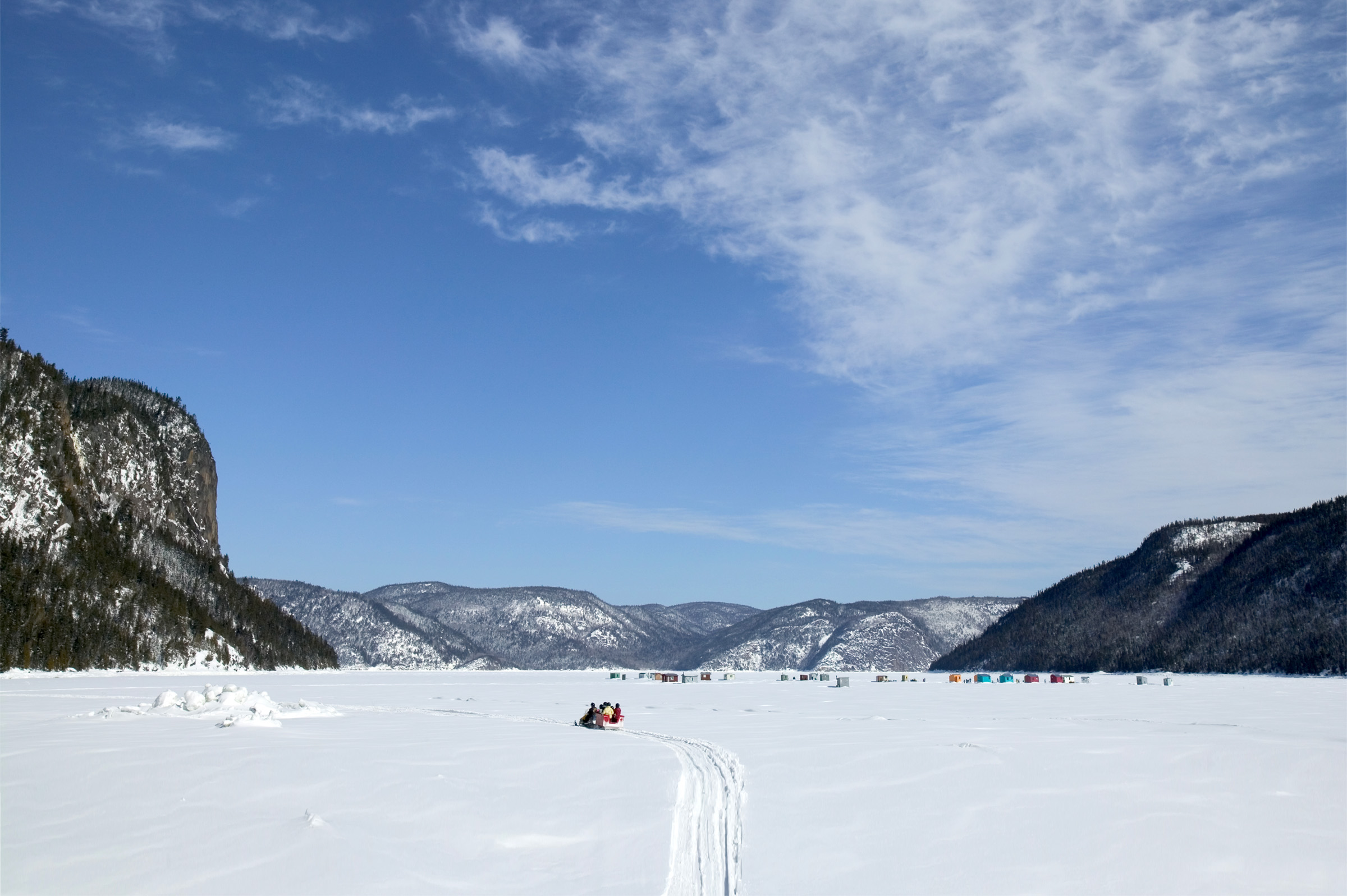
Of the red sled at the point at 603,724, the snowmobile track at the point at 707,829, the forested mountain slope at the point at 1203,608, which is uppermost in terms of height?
the forested mountain slope at the point at 1203,608

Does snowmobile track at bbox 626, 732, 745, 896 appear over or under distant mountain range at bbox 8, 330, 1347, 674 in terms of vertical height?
under

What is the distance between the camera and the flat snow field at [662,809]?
12.6m

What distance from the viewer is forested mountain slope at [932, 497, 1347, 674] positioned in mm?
115062

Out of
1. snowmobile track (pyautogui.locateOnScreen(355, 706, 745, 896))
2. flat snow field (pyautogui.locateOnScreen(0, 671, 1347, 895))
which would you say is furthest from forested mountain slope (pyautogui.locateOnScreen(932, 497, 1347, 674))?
snowmobile track (pyautogui.locateOnScreen(355, 706, 745, 896))

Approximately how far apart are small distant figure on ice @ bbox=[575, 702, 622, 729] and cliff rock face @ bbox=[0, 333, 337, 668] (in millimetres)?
70548

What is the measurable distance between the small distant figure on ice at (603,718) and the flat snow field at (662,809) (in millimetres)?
2466

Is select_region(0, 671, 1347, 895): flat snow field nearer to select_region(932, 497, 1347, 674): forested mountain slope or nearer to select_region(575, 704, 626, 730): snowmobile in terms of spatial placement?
select_region(575, 704, 626, 730): snowmobile

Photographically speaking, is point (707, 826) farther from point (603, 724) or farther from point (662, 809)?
point (603, 724)

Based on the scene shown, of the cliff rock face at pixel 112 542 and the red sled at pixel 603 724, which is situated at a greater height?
the cliff rock face at pixel 112 542

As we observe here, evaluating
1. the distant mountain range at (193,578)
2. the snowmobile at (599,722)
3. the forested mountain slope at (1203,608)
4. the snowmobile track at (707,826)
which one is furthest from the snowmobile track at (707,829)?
the forested mountain slope at (1203,608)

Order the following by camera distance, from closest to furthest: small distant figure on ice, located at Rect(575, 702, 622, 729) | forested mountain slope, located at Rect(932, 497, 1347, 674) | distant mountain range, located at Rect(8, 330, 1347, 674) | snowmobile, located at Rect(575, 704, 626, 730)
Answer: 1. snowmobile, located at Rect(575, 704, 626, 730)
2. small distant figure on ice, located at Rect(575, 702, 622, 729)
3. distant mountain range, located at Rect(8, 330, 1347, 674)
4. forested mountain slope, located at Rect(932, 497, 1347, 674)

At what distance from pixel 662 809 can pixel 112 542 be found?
397 ft

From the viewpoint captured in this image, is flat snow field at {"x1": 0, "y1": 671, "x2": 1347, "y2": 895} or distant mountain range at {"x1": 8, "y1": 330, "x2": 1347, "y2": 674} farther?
distant mountain range at {"x1": 8, "y1": 330, "x2": 1347, "y2": 674}

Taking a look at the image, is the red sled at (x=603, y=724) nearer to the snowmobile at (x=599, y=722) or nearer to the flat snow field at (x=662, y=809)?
the snowmobile at (x=599, y=722)
